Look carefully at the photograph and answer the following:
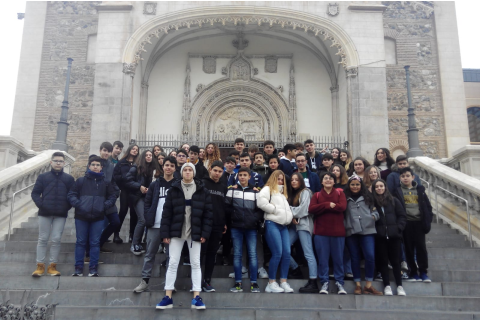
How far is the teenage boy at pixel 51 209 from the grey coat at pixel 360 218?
12.6 feet

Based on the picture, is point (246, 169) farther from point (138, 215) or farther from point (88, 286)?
point (88, 286)

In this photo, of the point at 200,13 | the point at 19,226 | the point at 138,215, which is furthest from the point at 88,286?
the point at 200,13

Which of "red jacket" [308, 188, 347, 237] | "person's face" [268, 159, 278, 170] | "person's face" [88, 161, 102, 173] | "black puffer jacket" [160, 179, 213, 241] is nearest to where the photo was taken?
"black puffer jacket" [160, 179, 213, 241]

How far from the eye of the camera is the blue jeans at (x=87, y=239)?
5590 mm

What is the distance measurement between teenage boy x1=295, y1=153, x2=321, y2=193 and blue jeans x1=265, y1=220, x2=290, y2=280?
3.79 feet

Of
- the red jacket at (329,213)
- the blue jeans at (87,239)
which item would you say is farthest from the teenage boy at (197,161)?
the red jacket at (329,213)

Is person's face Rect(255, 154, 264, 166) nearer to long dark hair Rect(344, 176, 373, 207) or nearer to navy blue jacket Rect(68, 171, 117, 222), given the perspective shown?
long dark hair Rect(344, 176, 373, 207)

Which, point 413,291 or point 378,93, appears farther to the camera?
point 378,93

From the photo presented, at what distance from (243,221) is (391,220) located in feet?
6.42

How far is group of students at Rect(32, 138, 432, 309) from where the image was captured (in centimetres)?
519

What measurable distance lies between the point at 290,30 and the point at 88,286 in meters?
11.6

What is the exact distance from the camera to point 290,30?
14.6m

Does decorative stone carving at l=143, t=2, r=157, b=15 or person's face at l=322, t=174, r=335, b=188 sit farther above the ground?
decorative stone carving at l=143, t=2, r=157, b=15

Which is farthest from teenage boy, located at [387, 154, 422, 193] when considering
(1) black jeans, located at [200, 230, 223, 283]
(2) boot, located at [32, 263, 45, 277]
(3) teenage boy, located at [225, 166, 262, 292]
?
(2) boot, located at [32, 263, 45, 277]
